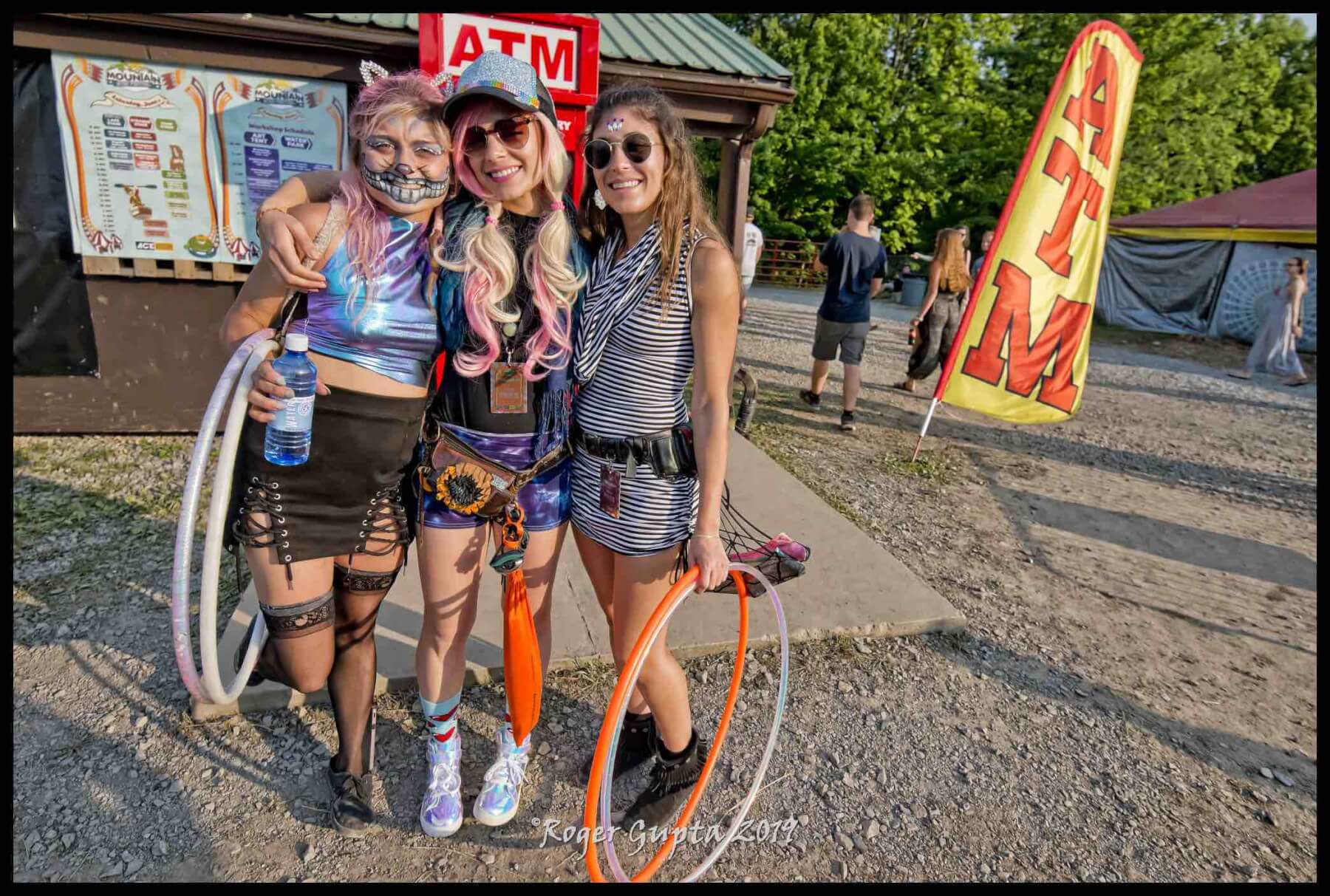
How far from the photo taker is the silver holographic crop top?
199 cm

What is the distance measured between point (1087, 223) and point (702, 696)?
5.21 metres

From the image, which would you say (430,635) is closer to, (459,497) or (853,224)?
(459,497)

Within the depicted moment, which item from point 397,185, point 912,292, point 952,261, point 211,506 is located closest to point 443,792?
point 211,506

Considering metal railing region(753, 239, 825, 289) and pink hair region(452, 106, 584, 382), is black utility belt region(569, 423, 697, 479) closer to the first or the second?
pink hair region(452, 106, 584, 382)

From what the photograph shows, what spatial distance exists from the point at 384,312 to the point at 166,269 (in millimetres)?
A: 4825

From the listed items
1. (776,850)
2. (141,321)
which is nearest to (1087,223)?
(776,850)

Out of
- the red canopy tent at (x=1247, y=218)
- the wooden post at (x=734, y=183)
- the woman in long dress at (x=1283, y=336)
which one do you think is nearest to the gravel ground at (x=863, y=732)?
the wooden post at (x=734, y=183)

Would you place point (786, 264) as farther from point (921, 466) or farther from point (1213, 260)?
point (921, 466)

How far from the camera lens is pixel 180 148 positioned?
5277mm

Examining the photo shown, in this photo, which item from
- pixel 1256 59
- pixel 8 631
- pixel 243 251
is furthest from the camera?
pixel 1256 59

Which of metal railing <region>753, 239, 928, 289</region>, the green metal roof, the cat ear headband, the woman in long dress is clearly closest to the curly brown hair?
the cat ear headband

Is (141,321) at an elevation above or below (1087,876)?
above

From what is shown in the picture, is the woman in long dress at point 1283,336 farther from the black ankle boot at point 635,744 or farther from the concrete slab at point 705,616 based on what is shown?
the black ankle boot at point 635,744

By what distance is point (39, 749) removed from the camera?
8.76 feet
